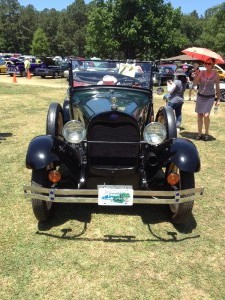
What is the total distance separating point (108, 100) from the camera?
482cm

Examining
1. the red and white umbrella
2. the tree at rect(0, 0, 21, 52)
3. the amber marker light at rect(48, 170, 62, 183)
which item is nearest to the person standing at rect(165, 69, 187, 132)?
the red and white umbrella

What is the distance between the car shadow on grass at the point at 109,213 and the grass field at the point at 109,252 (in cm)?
1

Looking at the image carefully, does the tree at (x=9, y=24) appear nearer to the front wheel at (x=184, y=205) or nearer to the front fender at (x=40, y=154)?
the front fender at (x=40, y=154)

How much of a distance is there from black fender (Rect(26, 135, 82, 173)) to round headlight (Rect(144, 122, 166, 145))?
86cm

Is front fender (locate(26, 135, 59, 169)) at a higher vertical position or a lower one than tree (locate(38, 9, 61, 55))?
lower

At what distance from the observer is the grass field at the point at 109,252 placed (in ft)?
10.1

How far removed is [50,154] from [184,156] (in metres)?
1.51

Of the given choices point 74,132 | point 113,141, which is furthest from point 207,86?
point 74,132

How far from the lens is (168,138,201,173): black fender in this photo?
400 cm

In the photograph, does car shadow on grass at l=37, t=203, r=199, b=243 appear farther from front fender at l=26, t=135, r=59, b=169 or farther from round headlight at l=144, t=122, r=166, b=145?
round headlight at l=144, t=122, r=166, b=145

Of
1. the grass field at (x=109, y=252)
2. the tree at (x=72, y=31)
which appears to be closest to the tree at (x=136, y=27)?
the grass field at (x=109, y=252)

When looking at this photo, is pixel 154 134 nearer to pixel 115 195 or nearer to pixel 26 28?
pixel 115 195

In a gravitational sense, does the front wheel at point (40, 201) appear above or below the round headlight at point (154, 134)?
below

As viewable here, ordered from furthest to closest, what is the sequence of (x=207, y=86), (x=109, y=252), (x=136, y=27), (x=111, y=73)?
(x=136, y=27)
(x=207, y=86)
(x=111, y=73)
(x=109, y=252)
